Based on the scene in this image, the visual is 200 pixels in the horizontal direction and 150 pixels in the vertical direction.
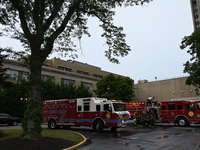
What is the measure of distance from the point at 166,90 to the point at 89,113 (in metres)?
48.2

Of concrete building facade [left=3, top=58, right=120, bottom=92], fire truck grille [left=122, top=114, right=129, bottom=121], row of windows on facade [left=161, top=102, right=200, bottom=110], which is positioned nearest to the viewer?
fire truck grille [left=122, top=114, right=129, bottom=121]

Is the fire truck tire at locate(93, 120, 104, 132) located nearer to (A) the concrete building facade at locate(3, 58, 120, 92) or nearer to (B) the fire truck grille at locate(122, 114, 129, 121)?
(B) the fire truck grille at locate(122, 114, 129, 121)

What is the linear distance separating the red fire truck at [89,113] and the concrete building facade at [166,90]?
45130 millimetres

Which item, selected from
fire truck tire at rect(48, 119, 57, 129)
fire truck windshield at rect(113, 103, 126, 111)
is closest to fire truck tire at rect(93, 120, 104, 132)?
fire truck windshield at rect(113, 103, 126, 111)

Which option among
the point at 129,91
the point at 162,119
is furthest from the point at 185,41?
Answer: the point at 129,91

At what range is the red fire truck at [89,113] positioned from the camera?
1684 cm

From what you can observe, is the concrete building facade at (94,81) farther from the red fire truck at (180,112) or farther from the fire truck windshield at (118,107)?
the fire truck windshield at (118,107)

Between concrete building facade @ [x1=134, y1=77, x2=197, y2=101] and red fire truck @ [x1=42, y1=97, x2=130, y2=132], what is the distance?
45.1 m

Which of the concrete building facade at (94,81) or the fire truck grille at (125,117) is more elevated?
the concrete building facade at (94,81)

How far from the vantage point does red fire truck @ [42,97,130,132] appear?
55.3 feet

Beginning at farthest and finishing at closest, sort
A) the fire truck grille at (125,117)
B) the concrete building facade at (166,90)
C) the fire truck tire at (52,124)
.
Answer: the concrete building facade at (166,90) → the fire truck tire at (52,124) → the fire truck grille at (125,117)

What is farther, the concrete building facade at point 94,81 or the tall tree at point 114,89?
the concrete building facade at point 94,81

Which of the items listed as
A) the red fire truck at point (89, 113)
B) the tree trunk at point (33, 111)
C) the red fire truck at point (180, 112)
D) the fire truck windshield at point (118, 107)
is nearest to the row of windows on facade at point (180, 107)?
the red fire truck at point (180, 112)

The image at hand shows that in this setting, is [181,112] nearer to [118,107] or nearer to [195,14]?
[118,107]
